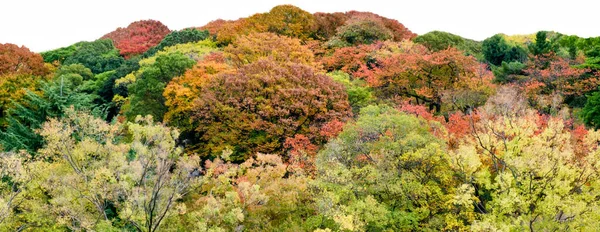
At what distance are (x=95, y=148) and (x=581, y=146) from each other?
85.9ft

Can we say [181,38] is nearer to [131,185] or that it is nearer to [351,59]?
[351,59]

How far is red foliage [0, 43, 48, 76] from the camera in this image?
2384 inches

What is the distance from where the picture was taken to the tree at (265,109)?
32.9 metres

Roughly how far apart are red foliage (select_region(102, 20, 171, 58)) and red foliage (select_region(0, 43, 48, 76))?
1879 centimetres

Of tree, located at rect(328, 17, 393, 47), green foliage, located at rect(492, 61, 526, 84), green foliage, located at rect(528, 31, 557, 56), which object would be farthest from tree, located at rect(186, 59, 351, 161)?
green foliage, located at rect(528, 31, 557, 56)

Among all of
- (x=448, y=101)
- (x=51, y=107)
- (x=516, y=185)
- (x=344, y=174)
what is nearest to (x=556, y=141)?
(x=516, y=185)

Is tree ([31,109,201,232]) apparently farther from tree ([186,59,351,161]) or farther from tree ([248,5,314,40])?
tree ([248,5,314,40])

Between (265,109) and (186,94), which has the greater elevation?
(186,94)

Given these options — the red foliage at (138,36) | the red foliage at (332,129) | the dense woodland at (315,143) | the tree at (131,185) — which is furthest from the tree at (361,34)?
the red foliage at (138,36)

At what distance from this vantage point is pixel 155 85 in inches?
1583

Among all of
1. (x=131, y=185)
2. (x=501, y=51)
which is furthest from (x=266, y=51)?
(x=501, y=51)

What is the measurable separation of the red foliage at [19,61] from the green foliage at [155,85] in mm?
26384

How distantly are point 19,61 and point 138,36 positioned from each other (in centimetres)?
3279

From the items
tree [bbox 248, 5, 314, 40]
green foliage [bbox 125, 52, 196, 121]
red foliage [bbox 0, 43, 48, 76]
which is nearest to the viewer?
green foliage [bbox 125, 52, 196, 121]
